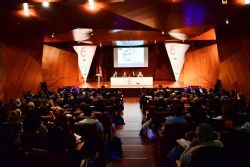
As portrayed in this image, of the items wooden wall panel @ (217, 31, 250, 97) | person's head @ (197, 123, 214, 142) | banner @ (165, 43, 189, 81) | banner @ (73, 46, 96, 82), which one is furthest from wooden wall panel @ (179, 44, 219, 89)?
person's head @ (197, 123, 214, 142)

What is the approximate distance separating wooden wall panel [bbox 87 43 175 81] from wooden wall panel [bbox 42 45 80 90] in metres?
2.52

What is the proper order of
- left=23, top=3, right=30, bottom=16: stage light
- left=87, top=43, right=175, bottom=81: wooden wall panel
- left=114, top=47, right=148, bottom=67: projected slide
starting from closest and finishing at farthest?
left=23, top=3, right=30, bottom=16: stage light → left=114, top=47, right=148, bottom=67: projected slide → left=87, top=43, right=175, bottom=81: wooden wall panel

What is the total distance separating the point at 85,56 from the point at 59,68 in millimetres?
5085

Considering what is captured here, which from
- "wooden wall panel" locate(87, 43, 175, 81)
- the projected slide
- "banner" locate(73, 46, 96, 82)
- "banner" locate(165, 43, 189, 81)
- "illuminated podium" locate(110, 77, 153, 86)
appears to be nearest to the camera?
"illuminated podium" locate(110, 77, 153, 86)

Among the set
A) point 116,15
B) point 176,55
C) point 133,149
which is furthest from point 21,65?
point 176,55

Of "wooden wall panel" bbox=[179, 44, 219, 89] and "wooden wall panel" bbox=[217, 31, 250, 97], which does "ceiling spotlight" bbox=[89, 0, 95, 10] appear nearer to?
"wooden wall panel" bbox=[217, 31, 250, 97]

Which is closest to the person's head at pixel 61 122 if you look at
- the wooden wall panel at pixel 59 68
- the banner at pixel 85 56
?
the wooden wall panel at pixel 59 68

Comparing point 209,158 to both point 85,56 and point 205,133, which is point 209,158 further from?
point 85,56

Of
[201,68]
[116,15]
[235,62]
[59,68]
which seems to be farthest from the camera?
[59,68]

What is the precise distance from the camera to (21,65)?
15.9 metres

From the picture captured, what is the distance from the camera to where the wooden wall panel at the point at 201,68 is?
68.3ft

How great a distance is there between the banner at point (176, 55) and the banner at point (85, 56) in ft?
20.5

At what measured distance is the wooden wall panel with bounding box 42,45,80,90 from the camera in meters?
20.9

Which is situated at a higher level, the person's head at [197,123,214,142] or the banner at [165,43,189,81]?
the banner at [165,43,189,81]
